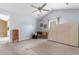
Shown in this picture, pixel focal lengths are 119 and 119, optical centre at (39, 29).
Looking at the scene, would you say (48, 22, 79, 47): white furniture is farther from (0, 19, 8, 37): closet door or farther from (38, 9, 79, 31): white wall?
(0, 19, 8, 37): closet door

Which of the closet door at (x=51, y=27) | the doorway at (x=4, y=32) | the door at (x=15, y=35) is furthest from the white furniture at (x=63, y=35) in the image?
the doorway at (x=4, y=32)

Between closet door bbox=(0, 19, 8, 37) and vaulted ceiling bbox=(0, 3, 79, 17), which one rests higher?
vaulted ceiling bbox=(0, 3, 79, 17)

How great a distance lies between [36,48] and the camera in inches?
79.7

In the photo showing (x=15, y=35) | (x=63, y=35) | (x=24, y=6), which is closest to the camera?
(x=24, y=6)

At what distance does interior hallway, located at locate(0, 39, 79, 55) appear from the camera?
194cm

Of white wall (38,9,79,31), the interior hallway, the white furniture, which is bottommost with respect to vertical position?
the interior hallway

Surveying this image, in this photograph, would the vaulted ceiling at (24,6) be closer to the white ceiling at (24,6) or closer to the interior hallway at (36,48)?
the white ceiling at (24,6)

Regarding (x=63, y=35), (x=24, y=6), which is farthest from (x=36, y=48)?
(x=24, y=6)

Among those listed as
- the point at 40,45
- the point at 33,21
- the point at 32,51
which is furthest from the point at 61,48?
the point at 33,21

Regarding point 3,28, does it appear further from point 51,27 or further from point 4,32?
point 51,27

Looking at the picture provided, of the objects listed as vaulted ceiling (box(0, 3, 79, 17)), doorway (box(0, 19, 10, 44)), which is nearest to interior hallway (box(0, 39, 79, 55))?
doorway (box(0, 19, 10, 44))

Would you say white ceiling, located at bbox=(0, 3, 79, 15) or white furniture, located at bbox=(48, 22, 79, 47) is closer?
white ceiling, located at bbox=(0, 3, 79, 15)

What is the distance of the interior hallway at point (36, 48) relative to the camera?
6.37 feet
